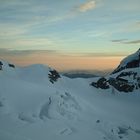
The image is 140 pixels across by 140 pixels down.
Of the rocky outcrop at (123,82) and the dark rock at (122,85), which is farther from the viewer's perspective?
the rocky outcrop at (123,82)

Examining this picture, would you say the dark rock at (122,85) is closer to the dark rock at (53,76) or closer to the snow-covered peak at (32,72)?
the dark rock at (53,76)

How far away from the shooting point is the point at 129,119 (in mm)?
42812

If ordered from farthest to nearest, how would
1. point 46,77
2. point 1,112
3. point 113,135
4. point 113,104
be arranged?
point 46,77
point 113,104
point 113,135
point 1,112

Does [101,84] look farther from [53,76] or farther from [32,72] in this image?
[32,72]

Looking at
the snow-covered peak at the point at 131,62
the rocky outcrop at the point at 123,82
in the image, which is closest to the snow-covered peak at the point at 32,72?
the rocky outcrop at the point at 123,82

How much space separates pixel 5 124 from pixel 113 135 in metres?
12.6

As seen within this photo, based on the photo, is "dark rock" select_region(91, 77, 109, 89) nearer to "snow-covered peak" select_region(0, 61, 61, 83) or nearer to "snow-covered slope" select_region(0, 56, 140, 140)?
"snow-covered slope" select_region(0, 56, 140, 140)

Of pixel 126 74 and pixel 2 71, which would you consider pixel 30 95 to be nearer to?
pixel 2 71

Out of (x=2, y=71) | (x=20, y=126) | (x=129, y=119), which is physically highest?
(x=2, y=71)

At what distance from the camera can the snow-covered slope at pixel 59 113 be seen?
30.2 m

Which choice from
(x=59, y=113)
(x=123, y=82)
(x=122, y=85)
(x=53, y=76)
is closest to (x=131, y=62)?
(x=123, y=82)

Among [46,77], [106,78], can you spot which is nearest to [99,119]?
[46,77]

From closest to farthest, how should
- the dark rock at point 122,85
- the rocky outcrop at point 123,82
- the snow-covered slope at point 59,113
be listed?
the snow-covered slope at point 59,113, the dark rock at point 122,85, the rocky outcrop at point 123,82

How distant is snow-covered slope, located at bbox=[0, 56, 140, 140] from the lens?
30.2 metres
